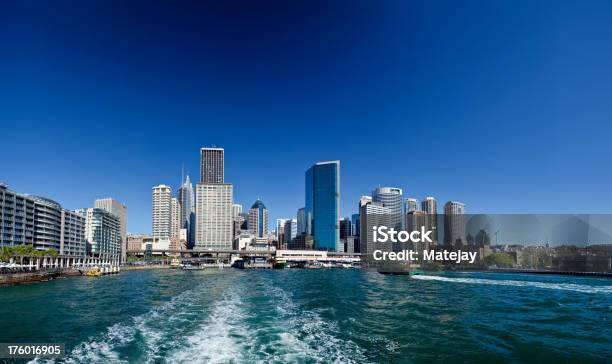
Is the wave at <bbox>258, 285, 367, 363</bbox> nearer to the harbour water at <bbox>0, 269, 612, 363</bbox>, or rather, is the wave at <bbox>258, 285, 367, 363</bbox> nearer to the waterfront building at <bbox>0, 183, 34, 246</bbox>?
the harbour water at <bbox>0, 269, 612, 363</bbox>

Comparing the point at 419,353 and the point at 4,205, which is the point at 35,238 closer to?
the point at 4,205

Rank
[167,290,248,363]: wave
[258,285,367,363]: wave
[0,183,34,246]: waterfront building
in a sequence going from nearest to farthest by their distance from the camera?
[167,290,248,363]: wave, [258,285,367,363]: wave, [0,183,34,246]: waterfront building

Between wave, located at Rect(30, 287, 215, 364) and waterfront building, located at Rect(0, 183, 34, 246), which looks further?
waterfront building, located at Rect(0, 183, 34, 246)

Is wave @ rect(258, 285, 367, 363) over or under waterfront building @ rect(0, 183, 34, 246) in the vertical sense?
under

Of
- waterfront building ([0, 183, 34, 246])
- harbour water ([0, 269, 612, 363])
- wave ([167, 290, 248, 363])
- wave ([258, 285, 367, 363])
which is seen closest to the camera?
wave ([167, 290, 248, 363])

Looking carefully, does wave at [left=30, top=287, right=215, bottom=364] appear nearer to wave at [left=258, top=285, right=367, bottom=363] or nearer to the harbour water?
the harbour water

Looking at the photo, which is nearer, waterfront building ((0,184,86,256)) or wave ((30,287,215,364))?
wave ((30,287,215,364))

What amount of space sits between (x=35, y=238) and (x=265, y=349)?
181916mm

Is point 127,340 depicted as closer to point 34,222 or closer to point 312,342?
point 312,342

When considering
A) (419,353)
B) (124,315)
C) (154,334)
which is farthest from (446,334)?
(124,315)

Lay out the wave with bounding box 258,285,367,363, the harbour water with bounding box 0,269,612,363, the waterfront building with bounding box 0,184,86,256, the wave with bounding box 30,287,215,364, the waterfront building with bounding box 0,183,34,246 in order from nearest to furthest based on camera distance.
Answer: the wave with bounding box 30,287,215,364 < the wave with bounding box 258,285,367,363 < the harbour water with bounding box 0,269,612,363 < the waterfront building with bounding box 0,183,34,246 < the waterfront building with bounding box 0,184,86,256

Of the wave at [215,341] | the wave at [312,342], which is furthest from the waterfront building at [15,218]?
the wave at [312,342]

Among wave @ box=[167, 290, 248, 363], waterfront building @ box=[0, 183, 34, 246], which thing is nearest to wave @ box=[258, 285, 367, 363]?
wave @ box=[167, 290, 248, 363]

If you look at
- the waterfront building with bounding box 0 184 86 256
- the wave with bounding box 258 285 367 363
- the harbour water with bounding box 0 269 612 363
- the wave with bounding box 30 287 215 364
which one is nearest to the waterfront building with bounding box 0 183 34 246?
the waterfront building with bounding box 0 184 86 256
